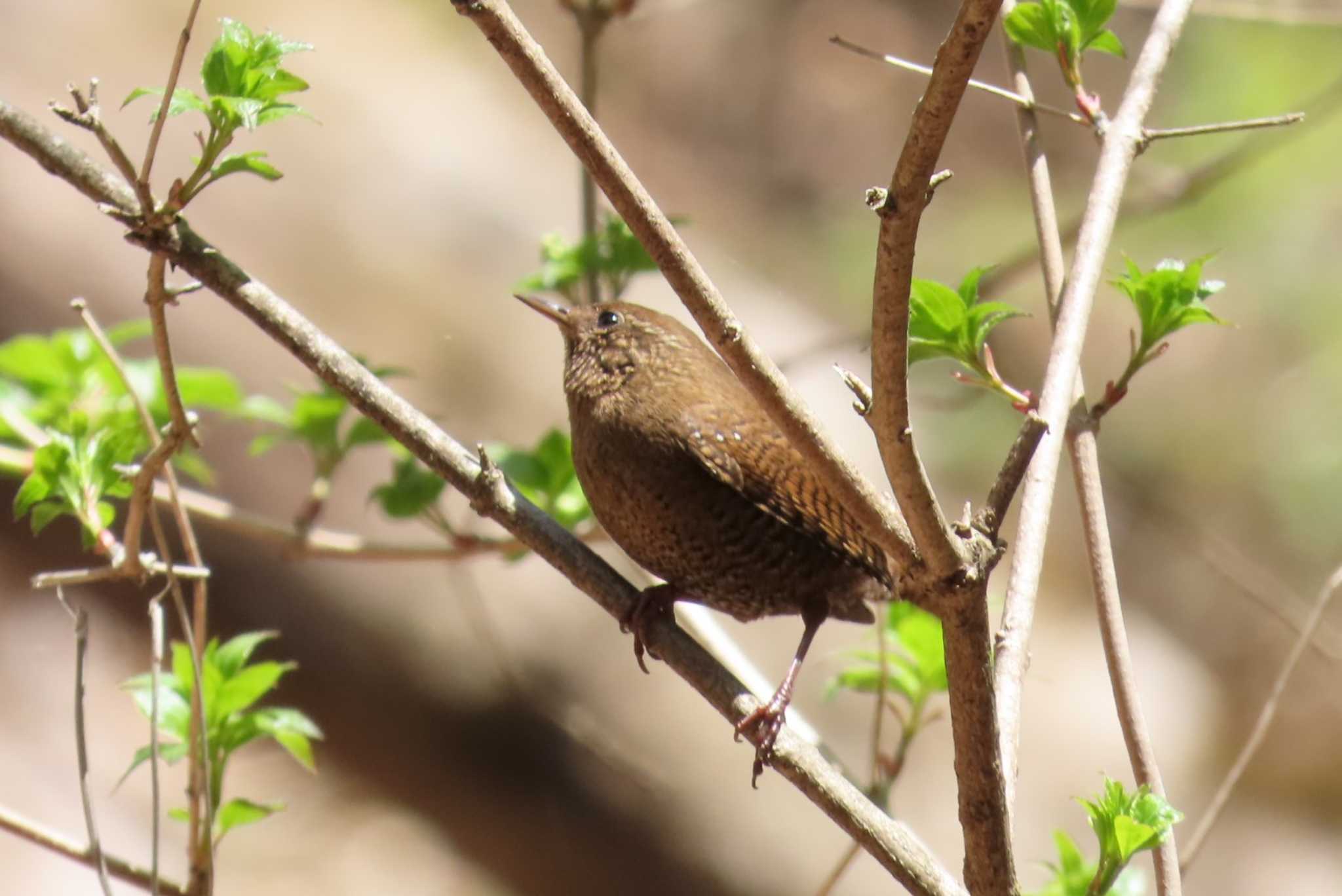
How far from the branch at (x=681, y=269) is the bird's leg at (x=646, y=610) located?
0.74m

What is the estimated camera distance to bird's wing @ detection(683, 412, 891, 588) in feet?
9.16

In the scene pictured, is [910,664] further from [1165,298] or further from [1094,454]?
[1165,298]

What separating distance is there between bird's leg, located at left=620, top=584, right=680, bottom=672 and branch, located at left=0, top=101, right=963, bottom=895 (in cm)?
7

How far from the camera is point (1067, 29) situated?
2.09 meters

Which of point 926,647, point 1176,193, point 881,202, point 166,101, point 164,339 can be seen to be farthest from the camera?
point 1176,193

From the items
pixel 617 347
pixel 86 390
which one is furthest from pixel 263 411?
pixel 617 347

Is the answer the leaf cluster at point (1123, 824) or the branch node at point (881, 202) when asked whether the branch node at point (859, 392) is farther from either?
the leaf cluster at point (1123, 824)

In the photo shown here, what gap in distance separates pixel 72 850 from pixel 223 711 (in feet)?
1.00

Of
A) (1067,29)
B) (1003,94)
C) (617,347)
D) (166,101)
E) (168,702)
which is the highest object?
(1067,29)

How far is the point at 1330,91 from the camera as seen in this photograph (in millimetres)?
3582

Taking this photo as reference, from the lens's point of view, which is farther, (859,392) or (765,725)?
(765,725)

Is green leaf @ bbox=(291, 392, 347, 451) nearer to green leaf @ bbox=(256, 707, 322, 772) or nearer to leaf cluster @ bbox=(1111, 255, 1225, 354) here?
green leaf @ bbox=(256, 707, 322, 772)

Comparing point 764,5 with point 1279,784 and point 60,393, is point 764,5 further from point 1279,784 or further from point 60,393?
point 60,393

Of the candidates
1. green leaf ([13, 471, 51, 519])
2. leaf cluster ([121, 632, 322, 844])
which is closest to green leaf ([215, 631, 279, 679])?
leaf cluster ([121, 632, 322, 844])
